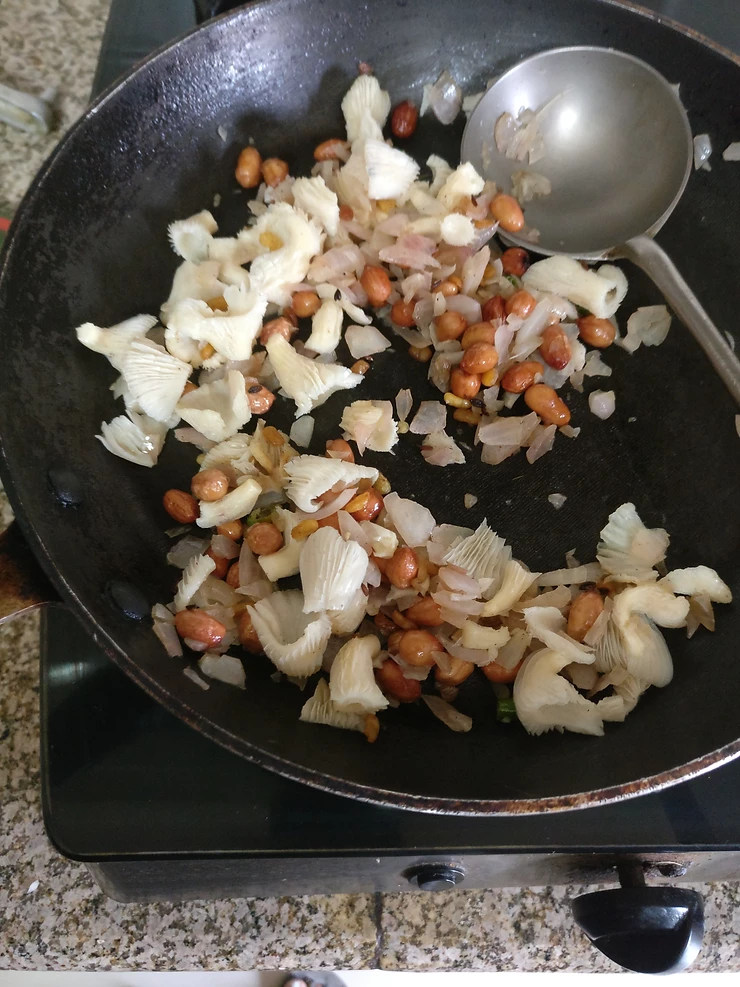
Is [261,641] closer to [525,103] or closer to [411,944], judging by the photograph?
[411,944]

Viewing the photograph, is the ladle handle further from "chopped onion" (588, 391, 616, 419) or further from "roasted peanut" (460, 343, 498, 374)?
"roasted peanut" (460, 343, 498, 374)

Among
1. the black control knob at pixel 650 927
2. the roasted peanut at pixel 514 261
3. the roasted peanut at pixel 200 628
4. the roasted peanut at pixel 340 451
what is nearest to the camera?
the black control knob at pixel 650 927

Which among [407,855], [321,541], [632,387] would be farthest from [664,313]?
[407,855]

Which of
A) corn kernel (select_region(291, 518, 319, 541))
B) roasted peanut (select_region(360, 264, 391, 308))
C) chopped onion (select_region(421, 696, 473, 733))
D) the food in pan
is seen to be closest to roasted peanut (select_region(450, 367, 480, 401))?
the food in pan

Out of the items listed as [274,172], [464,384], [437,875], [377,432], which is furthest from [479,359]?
[437,875]

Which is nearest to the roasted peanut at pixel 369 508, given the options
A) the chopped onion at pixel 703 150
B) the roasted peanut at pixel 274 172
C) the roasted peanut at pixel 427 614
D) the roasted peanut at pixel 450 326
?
the roasted peanut at pixel 427 614

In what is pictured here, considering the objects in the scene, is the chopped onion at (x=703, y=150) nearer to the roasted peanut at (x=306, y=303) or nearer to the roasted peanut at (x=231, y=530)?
the roasted peanut at (x=306, y=303)
